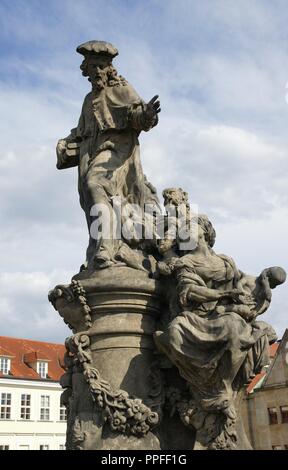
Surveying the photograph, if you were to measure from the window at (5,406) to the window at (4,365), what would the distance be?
1673mm

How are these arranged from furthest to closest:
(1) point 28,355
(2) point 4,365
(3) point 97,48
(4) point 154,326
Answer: (1) point 28,355 < (2) point 4,365 < (3) point 97,48 < (4) point 154,326

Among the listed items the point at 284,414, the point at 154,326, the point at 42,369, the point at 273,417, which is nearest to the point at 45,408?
the point at 42,369

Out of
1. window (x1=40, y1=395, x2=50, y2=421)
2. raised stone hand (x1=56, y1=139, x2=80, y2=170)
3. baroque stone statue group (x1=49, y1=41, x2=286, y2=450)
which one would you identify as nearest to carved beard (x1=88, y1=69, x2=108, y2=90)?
baroque stone statue group (x1=49, y1=41, x2=286, y2=450)

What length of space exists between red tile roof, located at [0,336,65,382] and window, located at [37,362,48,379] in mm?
297

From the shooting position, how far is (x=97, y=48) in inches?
312

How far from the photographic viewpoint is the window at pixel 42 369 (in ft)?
146

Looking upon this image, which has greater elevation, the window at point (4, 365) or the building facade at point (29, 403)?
the window at point (4, 365)

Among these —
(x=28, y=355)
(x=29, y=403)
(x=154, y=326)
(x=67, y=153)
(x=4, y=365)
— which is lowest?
(x=154, y=326)

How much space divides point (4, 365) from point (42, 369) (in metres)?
2.87

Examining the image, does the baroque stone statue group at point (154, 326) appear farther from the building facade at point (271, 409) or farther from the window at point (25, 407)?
the window at point (25, 407)

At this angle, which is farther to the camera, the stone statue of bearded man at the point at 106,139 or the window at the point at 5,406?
the window at the point at 5,406

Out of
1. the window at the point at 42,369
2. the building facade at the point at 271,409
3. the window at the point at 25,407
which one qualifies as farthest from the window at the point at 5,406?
the building facade at the point at 271,409

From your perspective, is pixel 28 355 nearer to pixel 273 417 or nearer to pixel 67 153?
pixel 273 417

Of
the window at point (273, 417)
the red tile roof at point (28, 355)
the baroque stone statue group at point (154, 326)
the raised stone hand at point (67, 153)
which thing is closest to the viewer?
the baroque stone statue group at point (154, 326)
